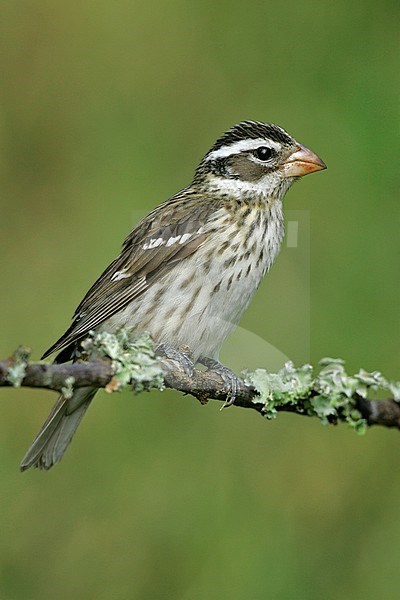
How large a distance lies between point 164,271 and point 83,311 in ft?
1.00

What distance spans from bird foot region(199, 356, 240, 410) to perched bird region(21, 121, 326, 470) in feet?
0.03

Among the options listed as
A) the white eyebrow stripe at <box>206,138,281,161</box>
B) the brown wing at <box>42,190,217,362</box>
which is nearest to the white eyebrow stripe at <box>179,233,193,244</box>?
the brown wing at <box>42,190,217,362</box>

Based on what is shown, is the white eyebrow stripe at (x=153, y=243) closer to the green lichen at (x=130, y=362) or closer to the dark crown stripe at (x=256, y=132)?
the dark crown stripe at (x=256, y=132)

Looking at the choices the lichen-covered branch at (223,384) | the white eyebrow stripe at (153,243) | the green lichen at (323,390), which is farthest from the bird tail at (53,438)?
the green lichen at (323,390)

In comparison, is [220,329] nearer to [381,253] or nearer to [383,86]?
[381,253]

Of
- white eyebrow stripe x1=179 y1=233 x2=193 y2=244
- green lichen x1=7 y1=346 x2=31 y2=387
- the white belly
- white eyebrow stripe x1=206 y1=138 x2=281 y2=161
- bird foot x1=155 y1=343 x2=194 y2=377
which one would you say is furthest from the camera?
white eyebrow stripe x1=206 y1=138 x2=281 y2=161

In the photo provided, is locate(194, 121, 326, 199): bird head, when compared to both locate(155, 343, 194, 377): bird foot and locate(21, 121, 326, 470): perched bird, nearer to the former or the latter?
locate(21, 121, 326, 470): perched bird

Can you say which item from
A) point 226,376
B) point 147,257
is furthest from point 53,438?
point 226,376

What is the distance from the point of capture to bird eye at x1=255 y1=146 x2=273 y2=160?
3771 millimetres

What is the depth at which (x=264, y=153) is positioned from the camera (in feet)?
12.4

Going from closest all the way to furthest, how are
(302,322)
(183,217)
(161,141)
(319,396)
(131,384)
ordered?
(131,384), (319,396), (183,217), (302,322), (161,141)

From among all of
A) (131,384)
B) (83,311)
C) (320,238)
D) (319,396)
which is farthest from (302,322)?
(131,384)

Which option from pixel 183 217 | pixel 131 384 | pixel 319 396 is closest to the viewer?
pixel 131 384

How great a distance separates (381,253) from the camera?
4.30 metres
